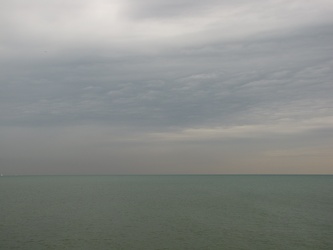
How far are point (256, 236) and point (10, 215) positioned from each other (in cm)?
4618

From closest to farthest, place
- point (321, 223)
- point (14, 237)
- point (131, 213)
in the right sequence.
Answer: point (14, 237)
point (321, 223)
point (131, 213)

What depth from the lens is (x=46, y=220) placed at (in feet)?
213

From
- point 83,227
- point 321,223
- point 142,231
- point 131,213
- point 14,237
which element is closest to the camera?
point 14,237

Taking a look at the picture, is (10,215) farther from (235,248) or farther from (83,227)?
(235,248)

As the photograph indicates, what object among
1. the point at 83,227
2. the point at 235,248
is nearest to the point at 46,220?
the point at 83,227

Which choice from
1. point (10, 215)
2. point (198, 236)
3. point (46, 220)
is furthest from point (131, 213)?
point (198, 236)

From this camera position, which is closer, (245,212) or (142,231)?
(142,231)

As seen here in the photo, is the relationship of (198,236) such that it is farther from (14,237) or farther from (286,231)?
(14,237)

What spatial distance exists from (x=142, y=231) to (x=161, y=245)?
381 inches

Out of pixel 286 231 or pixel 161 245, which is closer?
pixel 161 245

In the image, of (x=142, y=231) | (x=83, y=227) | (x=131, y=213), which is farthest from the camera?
(x=131, y=213)

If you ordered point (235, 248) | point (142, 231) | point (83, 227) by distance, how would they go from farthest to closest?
point (83, 227), point (142, 231), point (235, 248)

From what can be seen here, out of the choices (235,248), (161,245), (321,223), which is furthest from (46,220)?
(321,223)

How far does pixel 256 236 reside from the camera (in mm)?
51469
